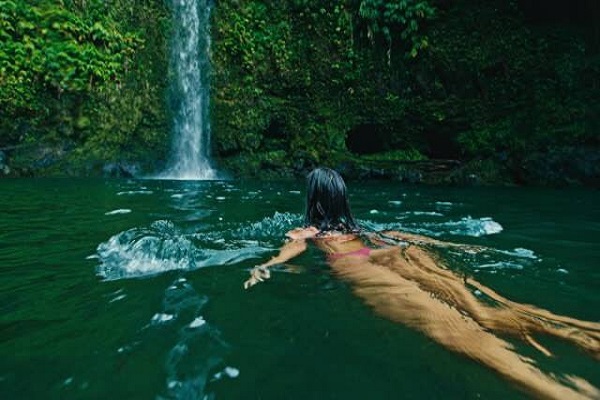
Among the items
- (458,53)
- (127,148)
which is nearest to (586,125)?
(458,53)

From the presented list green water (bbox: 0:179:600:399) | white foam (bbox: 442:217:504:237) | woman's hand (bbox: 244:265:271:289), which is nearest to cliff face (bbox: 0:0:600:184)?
white foam (bbox: 442:217:504:237)

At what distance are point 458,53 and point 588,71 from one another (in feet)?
12.1

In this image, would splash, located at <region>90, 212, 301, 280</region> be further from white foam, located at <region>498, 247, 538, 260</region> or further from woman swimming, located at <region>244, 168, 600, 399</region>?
white foam, located at <region>498, 247, 538, 260</region>

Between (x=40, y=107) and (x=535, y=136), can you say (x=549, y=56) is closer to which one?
(x=535, y=136)

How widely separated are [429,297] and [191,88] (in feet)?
49.1

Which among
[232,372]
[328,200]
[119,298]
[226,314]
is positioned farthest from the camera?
[328,200]

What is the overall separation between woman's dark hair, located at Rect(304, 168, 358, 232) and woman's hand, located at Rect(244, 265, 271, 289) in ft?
2.62

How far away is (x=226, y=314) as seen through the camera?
2336 millimetres

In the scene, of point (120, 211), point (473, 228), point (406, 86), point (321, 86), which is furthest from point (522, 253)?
point (321, 86)

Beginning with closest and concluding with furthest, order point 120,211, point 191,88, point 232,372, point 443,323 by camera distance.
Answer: point 232,372 → point 443,323 → point 120,211 → point 191,88

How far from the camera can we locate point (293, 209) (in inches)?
261

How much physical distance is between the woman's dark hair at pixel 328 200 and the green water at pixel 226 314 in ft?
1.15

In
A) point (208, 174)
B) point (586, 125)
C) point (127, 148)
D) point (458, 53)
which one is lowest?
point (208, 174)

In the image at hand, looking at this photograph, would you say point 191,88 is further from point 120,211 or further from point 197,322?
point 197,322
